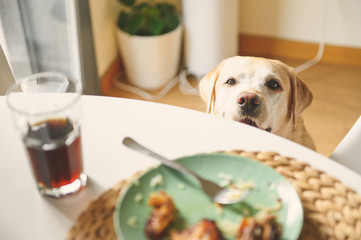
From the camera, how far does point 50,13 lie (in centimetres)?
234

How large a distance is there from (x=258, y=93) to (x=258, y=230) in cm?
84

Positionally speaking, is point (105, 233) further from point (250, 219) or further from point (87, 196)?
point (250, 219)

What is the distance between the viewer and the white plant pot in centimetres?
264

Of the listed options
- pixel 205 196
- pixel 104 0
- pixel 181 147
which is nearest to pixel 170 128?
pixel 181 147

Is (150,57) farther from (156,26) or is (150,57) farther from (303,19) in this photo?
(303,19)

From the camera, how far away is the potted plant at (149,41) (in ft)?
8.62

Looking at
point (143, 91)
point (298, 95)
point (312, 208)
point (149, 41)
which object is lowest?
point (143, 91)

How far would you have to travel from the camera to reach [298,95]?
5.18ft

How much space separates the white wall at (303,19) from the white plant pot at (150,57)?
0.56 m

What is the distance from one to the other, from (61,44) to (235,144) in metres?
1.79

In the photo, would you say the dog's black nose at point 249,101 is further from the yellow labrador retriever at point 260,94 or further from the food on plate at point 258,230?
the food on plate at point 258,230

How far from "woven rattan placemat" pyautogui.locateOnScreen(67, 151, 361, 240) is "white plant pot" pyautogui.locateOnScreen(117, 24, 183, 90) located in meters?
1.88

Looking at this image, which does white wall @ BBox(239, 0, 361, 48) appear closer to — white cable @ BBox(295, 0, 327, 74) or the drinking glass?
white cable @ BBox(295, 0, 327, 74)

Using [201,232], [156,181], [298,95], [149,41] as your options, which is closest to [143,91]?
[149,41]
